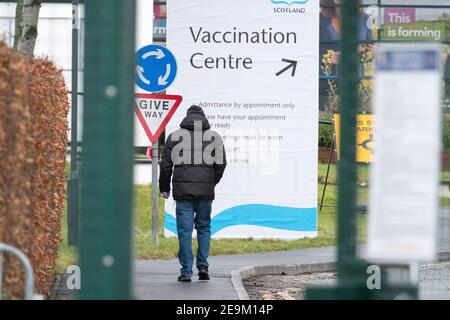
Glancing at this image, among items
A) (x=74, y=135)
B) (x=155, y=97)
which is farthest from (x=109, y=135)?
(x=74, y=135)

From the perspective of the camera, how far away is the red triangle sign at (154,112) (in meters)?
16.8

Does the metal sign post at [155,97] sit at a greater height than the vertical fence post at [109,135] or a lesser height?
greater

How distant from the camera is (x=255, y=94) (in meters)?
18.0

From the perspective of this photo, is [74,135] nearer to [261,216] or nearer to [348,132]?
[261,216]

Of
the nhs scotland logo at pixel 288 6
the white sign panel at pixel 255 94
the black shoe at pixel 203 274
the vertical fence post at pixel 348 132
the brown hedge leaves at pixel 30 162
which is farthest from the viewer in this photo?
the nhs scotland logo at pixel 288 6

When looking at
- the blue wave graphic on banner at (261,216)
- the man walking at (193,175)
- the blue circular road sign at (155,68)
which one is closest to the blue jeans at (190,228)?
the man walking at (193,175)

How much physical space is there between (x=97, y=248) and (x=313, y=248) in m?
14.4

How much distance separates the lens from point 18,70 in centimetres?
774

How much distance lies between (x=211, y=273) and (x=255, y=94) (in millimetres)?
4502

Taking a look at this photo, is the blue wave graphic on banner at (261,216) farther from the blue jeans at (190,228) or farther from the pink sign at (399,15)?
the pink sign at (399,15)

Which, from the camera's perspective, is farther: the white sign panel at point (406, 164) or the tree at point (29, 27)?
the tree at point (29, 27)

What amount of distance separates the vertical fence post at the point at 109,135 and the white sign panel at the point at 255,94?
46.0ft
